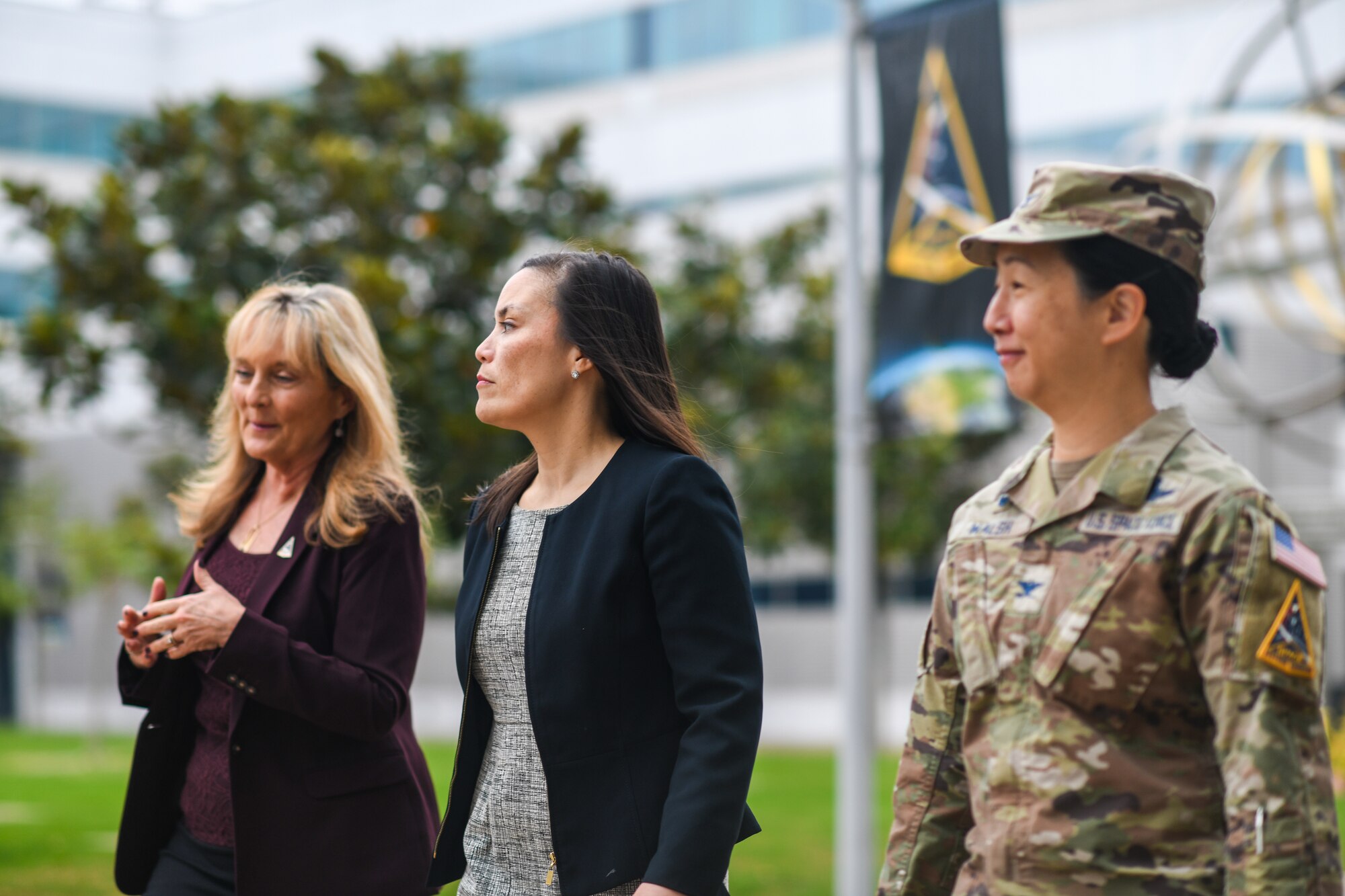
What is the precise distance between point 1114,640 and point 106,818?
17.4 metres

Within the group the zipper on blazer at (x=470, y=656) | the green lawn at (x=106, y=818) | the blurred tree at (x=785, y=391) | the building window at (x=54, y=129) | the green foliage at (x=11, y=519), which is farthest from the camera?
the building window at (x=54, y=129)

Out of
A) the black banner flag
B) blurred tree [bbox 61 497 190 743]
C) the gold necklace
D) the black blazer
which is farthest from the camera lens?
blurred tree [bbox 61 497 190 743]

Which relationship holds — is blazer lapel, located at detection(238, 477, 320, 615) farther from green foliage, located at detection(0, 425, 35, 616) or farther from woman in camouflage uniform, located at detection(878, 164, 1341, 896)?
green foliage, located at detection(0, 425, 35, 616)

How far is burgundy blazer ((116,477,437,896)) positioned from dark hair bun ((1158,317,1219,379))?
6.04 ft

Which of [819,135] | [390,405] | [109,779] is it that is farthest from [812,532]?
[390,405]

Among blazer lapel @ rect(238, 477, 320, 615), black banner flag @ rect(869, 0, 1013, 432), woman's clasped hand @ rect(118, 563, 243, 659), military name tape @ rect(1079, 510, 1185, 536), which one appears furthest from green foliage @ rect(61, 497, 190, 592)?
military name tape @ rect(1079, 510, 1185, 536)

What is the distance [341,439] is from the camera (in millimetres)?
4125

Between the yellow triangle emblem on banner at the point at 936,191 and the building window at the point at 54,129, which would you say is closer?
the yellow triangle emblem on banner at the point at 936,191

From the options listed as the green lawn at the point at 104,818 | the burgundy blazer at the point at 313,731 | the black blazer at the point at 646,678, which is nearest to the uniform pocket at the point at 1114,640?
the black blazer at the point at 646,678

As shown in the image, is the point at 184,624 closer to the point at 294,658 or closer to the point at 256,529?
the point at 294,658

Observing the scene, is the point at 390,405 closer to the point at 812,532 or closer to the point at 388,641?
the point at 388,641

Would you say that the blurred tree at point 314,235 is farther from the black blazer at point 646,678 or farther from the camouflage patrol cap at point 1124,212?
the camouflage patrol cap at point 1124,212

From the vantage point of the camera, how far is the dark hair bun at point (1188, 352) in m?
2.61

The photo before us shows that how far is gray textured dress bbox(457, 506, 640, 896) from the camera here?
9.82ft
